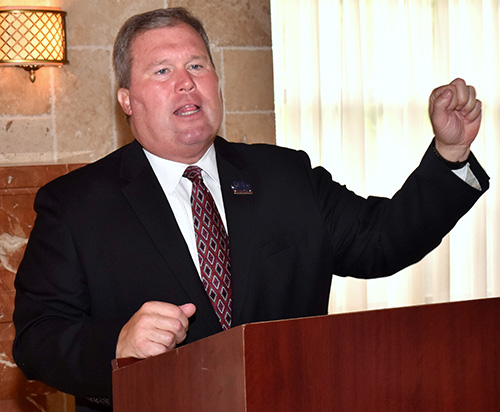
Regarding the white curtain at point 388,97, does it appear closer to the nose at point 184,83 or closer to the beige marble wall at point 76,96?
the beige marble wall at point 76,96

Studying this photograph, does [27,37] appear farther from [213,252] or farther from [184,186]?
[213,252]

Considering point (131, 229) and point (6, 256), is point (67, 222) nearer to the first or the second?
point (131, 229)

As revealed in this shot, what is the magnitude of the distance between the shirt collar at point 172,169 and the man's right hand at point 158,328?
0.68 metres

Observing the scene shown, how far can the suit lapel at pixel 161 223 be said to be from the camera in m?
1.83

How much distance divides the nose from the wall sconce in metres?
2.05

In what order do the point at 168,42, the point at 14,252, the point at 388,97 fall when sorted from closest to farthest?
Result: the point at 168,42, the point at 14,252, the point at 388,97

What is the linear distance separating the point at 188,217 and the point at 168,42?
455 millimetres

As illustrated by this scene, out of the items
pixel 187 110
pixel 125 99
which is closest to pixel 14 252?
pixel 125 99

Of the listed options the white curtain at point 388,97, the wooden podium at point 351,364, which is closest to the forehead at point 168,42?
the wooden podium at point 351,364

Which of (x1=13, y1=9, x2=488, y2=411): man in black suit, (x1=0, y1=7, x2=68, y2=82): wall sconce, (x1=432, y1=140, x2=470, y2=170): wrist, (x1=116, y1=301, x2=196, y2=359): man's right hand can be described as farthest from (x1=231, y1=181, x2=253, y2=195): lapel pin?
(x1=0, y1=7, x2=68, y2=82): wall sconce

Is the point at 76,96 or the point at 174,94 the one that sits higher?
the point at 76,96

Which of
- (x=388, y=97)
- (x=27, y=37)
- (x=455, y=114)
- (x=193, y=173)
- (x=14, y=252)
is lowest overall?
(x=14, y=252)

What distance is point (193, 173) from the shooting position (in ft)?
6.66

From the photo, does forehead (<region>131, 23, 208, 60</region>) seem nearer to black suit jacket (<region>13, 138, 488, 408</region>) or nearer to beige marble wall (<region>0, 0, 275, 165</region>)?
black suit jacket (<region>13, 138, 488, 408</region>)
